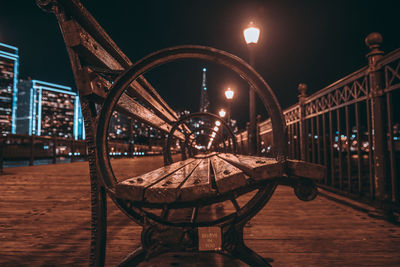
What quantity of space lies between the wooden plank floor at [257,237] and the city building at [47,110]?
103608 millimetres

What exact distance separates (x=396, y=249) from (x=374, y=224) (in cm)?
55

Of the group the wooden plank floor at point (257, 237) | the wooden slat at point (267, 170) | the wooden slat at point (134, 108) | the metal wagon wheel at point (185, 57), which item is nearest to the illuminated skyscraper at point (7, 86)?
the wooden plank floor at point (257, 237)

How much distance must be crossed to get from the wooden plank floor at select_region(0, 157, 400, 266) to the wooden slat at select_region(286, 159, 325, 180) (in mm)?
728

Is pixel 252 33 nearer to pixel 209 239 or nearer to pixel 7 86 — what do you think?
pixel 209 239

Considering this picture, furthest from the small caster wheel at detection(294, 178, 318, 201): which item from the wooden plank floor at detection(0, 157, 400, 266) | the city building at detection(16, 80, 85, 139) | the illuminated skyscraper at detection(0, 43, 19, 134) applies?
the city building at detection(16, 80, 85, 139)

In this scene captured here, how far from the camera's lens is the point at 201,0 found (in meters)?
35.6

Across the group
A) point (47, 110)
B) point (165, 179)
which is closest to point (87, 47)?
point (165, 179)

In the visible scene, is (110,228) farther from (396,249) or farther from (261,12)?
(261,12)

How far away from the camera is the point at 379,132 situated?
2219mm

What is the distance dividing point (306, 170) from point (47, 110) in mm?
131794

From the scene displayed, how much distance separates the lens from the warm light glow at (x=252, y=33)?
16.6ft

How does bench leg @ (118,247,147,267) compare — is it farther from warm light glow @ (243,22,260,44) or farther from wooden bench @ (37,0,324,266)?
warm light glow @ (243,22,260,44)

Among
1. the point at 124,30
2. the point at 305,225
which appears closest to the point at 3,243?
the point at 305,225

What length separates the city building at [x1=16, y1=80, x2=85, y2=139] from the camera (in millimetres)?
100875
